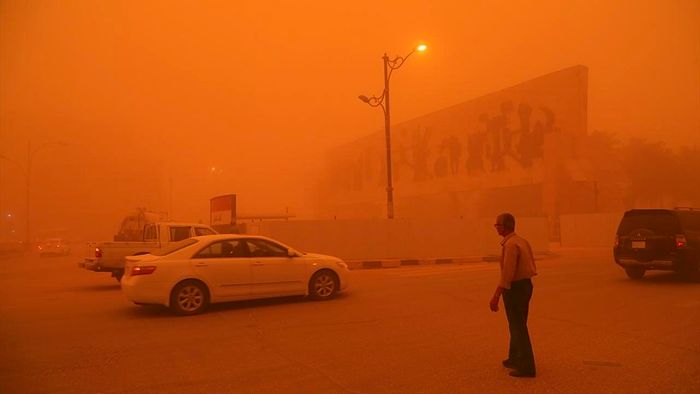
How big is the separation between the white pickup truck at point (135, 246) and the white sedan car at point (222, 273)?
491 cm

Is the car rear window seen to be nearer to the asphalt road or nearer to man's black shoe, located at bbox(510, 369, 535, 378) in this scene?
the asphalt road

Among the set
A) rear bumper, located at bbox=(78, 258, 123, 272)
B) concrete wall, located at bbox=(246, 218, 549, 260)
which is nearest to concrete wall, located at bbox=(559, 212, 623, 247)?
concrete wall, located at bbox=(246, 218, 549, 260)

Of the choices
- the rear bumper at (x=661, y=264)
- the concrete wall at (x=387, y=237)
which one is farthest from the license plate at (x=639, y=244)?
the concrete wall at (x=387, y=237)

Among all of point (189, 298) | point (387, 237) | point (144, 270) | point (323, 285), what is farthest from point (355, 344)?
point (387, 237)

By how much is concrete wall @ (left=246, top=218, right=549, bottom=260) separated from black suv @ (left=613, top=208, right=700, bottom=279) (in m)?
9.96

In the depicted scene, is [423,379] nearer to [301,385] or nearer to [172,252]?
[301,385]

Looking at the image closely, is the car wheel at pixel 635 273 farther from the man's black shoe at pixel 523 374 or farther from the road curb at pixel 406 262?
the man's black shoe at pixel 523 374

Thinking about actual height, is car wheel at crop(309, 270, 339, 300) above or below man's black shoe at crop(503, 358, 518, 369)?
above

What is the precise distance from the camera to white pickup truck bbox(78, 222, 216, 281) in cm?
1417

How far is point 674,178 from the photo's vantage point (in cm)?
5456

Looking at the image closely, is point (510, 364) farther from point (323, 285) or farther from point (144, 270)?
point (144, 270)

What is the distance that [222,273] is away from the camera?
9.77 meters

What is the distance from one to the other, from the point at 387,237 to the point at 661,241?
37.2ft

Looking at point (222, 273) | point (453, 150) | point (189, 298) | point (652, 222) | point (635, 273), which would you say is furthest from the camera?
point (453, 150)
